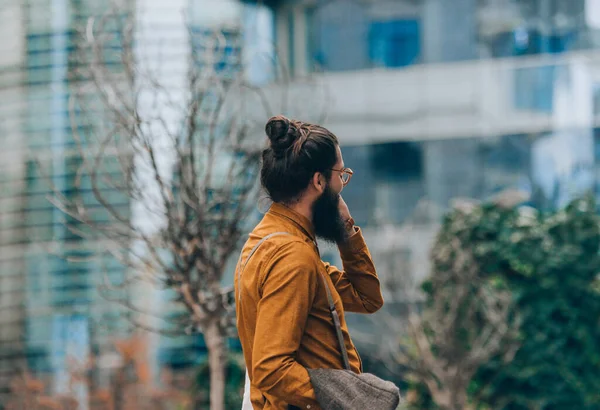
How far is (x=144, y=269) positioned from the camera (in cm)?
604

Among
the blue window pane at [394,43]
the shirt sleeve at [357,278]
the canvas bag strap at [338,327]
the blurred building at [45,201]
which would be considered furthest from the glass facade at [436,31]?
the canvas bag strap at [338,327]

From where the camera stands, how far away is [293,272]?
8.13ft

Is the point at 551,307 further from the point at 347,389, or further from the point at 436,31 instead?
the point at 347,389

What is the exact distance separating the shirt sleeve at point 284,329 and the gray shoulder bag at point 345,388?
0.03 m

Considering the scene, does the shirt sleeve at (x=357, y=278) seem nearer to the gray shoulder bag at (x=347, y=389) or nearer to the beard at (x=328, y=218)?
the beard at (x=328, y=218)

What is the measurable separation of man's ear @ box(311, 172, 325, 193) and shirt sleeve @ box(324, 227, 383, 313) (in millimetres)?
236

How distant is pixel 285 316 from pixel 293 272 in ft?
0.38

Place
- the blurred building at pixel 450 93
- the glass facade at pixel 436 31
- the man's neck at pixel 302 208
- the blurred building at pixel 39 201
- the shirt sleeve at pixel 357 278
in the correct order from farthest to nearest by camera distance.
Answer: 1. the blurred building at pixel 39 201
2. the glass facade at pixel 436 31
3. the blurred building at pixel 450 93
4. the shirt sleeve at pixel 357 278
5. the man's neck at pixel 302 208

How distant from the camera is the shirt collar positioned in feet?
8.77

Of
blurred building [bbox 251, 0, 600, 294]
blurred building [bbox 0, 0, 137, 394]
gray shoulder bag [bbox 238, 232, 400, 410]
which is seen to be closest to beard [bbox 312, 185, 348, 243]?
gray shoulder bag [bbox 238, 232, 400, 410]

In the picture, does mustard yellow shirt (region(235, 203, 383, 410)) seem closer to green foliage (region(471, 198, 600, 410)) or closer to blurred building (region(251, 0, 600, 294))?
green foliage (region(471, 198, 600, 410))

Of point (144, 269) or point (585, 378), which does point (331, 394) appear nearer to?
point (144, 269)

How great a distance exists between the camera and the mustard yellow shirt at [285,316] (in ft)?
8.04

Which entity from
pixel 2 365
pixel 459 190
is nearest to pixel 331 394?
pixel 459 190
